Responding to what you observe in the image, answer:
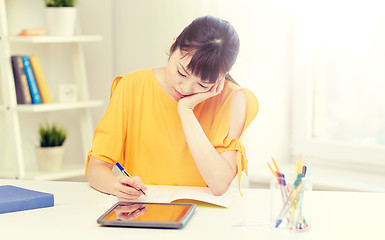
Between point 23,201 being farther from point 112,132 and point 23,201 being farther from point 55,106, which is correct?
point 55,106

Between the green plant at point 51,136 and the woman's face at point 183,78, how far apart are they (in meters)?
1.50

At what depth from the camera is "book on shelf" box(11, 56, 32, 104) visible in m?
2.94

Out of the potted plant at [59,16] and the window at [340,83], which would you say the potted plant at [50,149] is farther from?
the window at [340,83]

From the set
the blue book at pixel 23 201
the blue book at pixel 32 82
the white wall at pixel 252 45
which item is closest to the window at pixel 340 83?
the white wall at pixel 252 45

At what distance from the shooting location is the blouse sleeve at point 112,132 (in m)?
1.79

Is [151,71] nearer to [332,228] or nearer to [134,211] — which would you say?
[134,211]

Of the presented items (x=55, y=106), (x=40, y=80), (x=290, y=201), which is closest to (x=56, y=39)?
(x=40, y=80)

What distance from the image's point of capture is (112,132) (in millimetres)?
1828

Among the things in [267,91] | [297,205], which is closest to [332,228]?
[297,205]

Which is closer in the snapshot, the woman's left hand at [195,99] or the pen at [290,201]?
the pen at [290,201]

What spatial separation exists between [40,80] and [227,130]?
5.18ft

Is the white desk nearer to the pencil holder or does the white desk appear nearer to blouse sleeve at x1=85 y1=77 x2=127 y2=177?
the pencil holder

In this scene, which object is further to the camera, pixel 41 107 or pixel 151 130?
pixel 41 107

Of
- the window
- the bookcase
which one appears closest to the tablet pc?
the window
